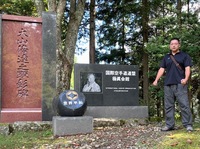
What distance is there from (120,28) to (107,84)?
8.23 m

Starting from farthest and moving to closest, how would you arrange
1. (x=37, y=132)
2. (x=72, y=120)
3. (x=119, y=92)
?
(x=119, y=92), (x=37, y=132), (x=72, y=120)

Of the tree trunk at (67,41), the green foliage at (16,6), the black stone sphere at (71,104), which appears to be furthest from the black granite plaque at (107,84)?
the green foliage at (16,6)

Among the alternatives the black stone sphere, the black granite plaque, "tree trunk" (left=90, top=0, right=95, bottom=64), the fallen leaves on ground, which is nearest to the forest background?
"tree trunk" (left=90, top=0, right=95, bottom=64)

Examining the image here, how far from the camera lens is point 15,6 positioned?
1506 centimetres

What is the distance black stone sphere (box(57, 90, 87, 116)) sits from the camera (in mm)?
6391

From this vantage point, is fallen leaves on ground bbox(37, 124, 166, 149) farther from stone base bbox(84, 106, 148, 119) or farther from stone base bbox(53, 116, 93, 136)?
stone base bbox(84, 106, 148, 119)

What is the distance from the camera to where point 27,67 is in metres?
7.83

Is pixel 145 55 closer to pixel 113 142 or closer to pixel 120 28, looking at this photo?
pixel 120 28

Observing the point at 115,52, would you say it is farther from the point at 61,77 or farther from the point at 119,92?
the point at 119,92

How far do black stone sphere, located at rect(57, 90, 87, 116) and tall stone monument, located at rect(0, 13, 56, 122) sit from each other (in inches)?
54.6

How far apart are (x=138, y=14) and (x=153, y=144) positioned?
37.6ft

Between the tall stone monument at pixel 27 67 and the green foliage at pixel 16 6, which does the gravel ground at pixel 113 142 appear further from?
the green foliage at pixel 16 6

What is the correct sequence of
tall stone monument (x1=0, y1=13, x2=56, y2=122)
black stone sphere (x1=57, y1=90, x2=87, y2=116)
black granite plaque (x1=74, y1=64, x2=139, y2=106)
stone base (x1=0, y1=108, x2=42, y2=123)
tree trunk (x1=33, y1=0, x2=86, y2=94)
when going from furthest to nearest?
tree trunk (x1=33, y1=0, x2=86, y2=94)
black granite plaque (x1=74, y1=64, x2=139, y2=106)
tall stone monument (x1=0, y1=13, x2=56, y2=122)
stone base (x1=0, y1=108, x2=42, y2=123)
black stone sphere (x1=57, y1=90, x2=87, y2=116)

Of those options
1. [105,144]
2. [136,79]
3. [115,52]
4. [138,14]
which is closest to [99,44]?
[115,52]
